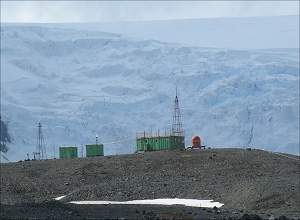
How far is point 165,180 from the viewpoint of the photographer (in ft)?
109

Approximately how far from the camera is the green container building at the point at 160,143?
43.5 m

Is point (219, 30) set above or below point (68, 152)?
above

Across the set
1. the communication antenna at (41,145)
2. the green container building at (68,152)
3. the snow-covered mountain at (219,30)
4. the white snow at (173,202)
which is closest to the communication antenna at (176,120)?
the communication antenna at (41,145)

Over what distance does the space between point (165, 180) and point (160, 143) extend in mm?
10841

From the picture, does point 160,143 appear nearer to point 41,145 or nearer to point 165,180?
point 165,180

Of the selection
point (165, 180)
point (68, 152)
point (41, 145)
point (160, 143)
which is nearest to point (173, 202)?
point (165, 180)

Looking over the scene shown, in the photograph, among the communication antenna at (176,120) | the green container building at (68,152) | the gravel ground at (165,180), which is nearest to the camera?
the gravel ground at (165,180)

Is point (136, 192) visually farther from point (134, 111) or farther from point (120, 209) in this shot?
point (134, 111)

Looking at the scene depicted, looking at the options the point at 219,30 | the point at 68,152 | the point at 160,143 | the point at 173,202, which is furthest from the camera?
the point at 219,30

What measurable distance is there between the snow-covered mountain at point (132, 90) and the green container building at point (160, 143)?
9.72 m

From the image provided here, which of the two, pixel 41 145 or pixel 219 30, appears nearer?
pixel 41 145

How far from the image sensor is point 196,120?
5694cm

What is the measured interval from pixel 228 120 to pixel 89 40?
1775cm

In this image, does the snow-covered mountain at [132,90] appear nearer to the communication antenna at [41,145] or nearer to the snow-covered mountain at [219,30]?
the communication antenna at [41,145]
